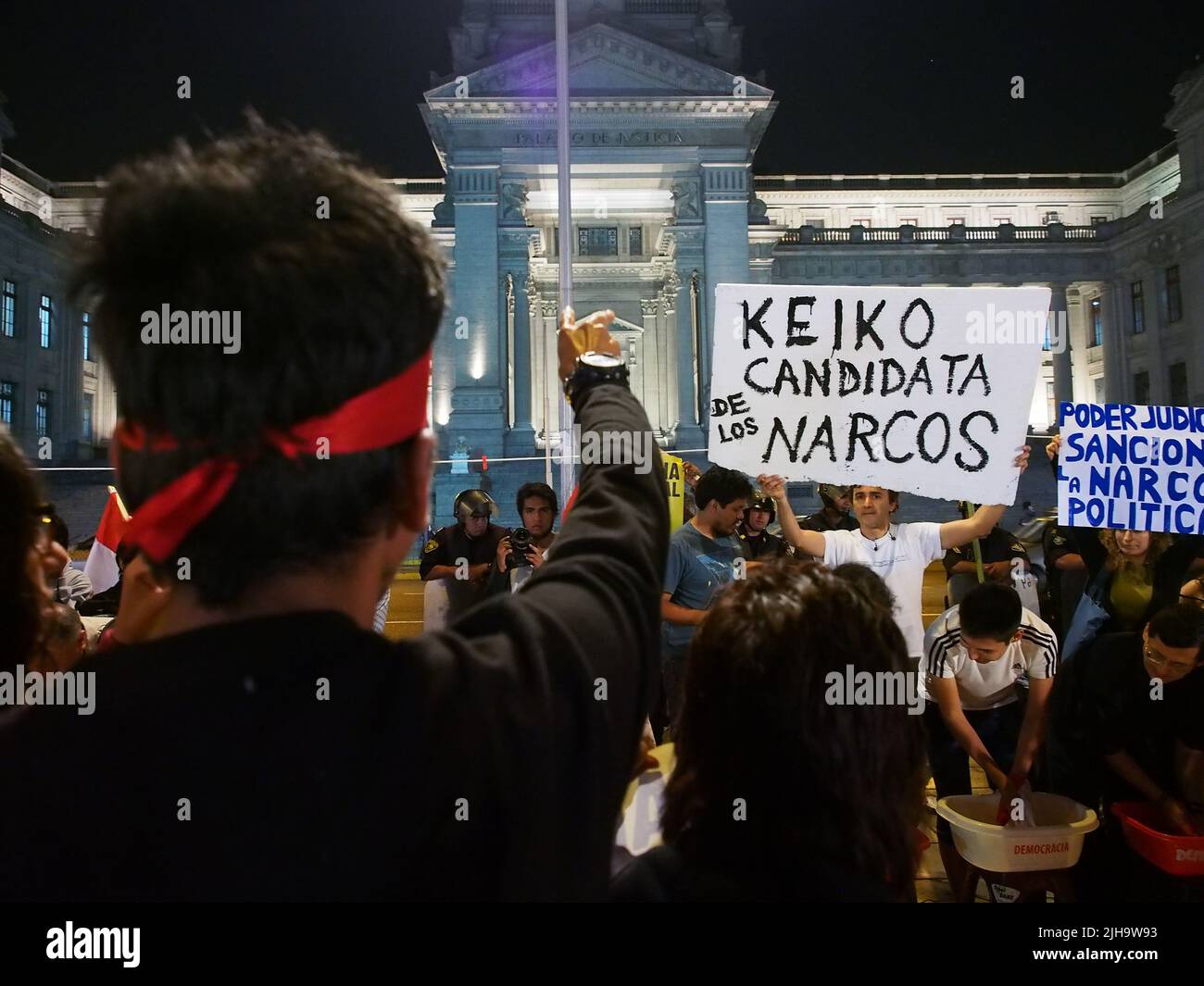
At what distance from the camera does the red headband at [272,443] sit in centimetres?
88

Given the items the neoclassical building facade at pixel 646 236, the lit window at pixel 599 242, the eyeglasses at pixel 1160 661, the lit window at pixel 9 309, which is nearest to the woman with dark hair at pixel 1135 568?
the eyeglasses at pixel 1160 661

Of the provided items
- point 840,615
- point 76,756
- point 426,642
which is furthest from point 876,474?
point 76,756

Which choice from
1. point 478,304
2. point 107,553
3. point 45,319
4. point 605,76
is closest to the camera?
point 107,553

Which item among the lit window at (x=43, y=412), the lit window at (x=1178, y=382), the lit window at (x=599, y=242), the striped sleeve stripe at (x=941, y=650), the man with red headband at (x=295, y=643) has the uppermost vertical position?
the lit window at (x=599, y=242)

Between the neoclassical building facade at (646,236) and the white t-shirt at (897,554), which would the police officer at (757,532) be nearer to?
the white t-shirt at (897,554)

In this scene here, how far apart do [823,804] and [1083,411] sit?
140 inches

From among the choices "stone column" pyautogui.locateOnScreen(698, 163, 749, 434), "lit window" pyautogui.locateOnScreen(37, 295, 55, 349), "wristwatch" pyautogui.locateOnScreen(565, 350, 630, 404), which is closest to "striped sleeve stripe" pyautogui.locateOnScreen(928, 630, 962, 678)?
"wristwatch" pyautogui.locateOnScreen(565, 350, 630, 404)

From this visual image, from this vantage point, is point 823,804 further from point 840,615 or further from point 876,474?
point 876,474

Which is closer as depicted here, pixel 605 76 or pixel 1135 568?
pixel 1135 568

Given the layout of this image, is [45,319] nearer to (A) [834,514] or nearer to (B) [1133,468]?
(A) [834,514]

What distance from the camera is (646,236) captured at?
32.7 m

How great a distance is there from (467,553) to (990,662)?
130 inches

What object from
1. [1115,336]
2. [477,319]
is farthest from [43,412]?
[1115,336]

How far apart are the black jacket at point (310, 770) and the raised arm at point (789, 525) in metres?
3.17
